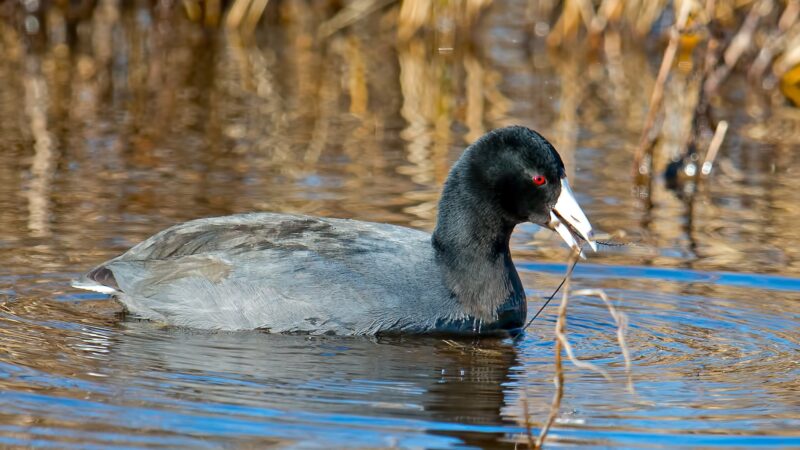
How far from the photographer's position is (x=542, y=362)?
5.50 metres

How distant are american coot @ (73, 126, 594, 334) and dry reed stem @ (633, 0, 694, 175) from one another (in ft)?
9.20

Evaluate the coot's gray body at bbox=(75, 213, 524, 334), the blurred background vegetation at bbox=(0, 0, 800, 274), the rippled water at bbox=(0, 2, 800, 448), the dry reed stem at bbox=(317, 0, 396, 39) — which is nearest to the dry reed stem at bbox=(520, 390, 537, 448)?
the rippled water at bbox=(0, 2, 800, 448)

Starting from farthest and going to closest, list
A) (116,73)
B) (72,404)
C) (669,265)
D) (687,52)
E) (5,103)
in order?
(687,52)
(116,73)
(5,103)
(669,265)
(72,404)

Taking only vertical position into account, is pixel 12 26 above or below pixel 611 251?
above

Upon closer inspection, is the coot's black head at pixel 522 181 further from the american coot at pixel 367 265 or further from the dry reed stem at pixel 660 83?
the dry reed stem at pixel 660 83

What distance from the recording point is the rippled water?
15.1 ft

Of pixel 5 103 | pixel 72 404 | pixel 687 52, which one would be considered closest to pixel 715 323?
pixel 72 404

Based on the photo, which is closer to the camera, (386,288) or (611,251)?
(386,288)

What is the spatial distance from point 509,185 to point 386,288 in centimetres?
69

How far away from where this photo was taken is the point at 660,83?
8.58m

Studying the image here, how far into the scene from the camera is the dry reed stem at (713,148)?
9062mm

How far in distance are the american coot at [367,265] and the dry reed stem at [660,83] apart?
2.81 m

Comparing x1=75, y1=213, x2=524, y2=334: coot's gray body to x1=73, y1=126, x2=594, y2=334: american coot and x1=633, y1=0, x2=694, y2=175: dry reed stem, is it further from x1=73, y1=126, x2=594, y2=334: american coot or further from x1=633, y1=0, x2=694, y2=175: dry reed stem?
x1=633, y1=0, x2=694, y2=175: dry reed stem

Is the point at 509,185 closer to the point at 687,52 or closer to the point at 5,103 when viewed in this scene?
the point at 5,103
